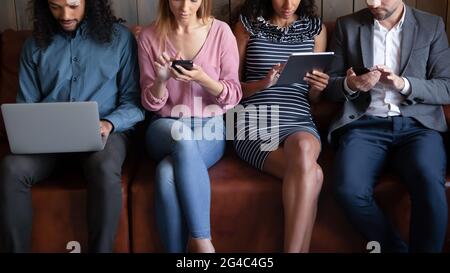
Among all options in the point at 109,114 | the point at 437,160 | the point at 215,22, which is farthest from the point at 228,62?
the point at 437,160

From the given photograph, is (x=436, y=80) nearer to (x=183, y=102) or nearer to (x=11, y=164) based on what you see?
(x=183, y=102)

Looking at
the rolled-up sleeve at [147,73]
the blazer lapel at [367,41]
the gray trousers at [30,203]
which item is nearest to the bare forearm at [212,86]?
the rolled-up sleeve at [147,73]

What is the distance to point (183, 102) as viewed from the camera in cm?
169

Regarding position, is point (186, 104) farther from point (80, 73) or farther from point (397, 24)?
point (397, 24)

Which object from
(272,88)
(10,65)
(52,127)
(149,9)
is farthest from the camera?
(149,9)

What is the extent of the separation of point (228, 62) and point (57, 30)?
1.80 ft

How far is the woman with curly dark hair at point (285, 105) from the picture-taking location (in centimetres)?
151

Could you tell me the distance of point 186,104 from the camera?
169 cm

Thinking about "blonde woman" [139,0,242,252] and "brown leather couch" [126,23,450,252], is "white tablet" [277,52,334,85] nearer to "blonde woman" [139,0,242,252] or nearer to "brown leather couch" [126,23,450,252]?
"blonde woman" [139,0,242,252]

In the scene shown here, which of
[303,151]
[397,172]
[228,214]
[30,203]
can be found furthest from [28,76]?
[397,172]

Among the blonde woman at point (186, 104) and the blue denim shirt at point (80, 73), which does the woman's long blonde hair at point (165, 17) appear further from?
the blue denim shirt at point (80, 73)

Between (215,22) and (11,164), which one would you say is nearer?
(11,164)

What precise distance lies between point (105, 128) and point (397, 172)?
2.82 feet

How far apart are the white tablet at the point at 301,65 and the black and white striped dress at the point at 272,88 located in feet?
0.38
